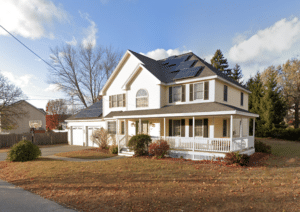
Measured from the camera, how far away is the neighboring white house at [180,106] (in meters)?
12.3

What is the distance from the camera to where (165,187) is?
6.68m

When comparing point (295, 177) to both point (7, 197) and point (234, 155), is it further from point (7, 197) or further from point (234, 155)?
point (7, 197)

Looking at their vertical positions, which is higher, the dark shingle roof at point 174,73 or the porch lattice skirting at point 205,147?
the dark shingle roof at point 174,73

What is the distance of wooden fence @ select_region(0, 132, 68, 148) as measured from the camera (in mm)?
22172

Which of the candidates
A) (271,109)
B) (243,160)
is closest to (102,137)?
(243,160)

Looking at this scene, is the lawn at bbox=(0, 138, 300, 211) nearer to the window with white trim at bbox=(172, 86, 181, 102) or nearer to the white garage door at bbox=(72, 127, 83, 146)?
the window with white trim at bbox=(172, 86, 181, 102)

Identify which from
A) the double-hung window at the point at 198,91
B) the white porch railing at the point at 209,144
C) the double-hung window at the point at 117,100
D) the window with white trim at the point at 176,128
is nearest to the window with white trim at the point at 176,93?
the double-hung window at the point at 198,91

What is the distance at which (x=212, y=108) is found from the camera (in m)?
12.1

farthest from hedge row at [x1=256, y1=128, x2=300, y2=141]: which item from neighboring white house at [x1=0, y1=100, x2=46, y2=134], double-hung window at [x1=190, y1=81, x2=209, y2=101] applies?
neighboring white house at [x1=0, y1=100, x2=46, y2=134]

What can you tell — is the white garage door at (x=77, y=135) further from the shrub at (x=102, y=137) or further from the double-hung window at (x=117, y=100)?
the double-hung window at (x=117, y=100)

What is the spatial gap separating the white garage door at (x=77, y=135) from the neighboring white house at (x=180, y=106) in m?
2.52

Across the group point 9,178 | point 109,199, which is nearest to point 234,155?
point 109,199

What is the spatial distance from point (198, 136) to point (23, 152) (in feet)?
44.1

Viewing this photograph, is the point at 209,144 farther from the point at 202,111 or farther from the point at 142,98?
the point at 142,98
